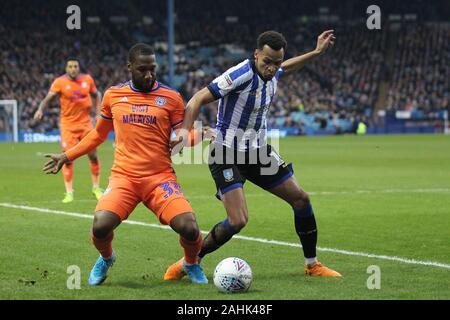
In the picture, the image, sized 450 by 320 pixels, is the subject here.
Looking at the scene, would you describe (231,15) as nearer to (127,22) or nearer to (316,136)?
(127,22)

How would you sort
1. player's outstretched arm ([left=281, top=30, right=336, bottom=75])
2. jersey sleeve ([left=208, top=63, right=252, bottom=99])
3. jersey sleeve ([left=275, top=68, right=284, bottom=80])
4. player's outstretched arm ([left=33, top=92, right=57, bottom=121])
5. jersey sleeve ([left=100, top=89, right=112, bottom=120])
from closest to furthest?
jersey sleeve ([left=100, top=89, right=112, bottom=120]) → jersey sleeve ([left=208, top=63, right=252, bottom=99]) → jersey sleeve ([left=275, top=68, right=284, bottom=80]) → player's outstretched arm ([left=281, top=30, right=336, bottom=75]) → player's outstretched arm ([left=33, top=92, right=57, bottom=121])

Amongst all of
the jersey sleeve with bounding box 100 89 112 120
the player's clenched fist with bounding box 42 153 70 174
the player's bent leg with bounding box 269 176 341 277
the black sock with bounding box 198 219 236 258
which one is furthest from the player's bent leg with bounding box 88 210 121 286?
the player's bent leg with bounding box 269 176 341 277

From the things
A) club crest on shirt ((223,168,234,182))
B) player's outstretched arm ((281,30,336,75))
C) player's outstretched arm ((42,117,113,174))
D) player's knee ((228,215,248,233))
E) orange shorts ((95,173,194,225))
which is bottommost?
player's knee ((228,215,248,233))

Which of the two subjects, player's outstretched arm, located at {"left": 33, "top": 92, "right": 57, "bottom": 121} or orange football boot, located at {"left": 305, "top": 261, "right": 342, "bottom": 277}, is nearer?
orange football boot, located at {"left": 305, "top": 261, "right": 342, "bottom": 277}

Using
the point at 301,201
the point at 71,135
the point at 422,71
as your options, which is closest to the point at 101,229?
the point at 301,201

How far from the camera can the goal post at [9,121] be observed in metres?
43.7

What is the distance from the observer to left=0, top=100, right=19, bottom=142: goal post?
43656 millimetres

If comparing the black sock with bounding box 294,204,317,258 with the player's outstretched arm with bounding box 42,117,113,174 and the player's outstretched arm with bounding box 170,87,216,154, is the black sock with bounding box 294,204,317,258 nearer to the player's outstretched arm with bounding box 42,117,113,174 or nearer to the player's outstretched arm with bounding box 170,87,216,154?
the player's outstretched arm with bounding box 170,87,216,154

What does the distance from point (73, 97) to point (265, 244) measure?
24.2 feet

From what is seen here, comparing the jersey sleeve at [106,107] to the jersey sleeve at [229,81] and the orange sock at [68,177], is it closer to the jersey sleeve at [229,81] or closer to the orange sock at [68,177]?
the jersey sleeve at [229,81]

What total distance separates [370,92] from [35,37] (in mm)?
20186

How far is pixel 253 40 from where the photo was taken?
5750 cm

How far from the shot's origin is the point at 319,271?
28.7 ft

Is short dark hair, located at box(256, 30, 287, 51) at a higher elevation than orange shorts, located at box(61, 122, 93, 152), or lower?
higher
